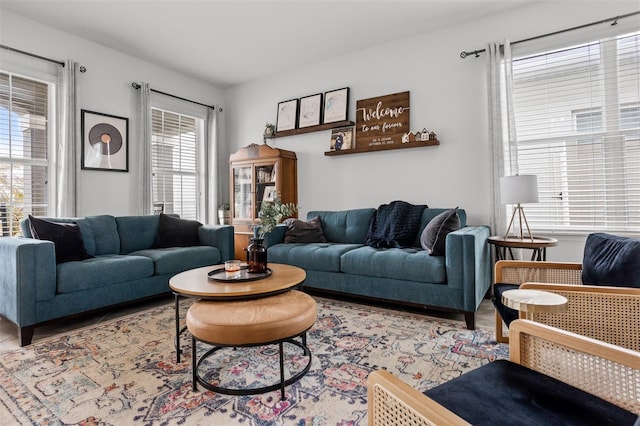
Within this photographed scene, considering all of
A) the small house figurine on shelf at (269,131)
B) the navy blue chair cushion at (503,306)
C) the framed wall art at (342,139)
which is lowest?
the navy blue chair cushion at (503,306)

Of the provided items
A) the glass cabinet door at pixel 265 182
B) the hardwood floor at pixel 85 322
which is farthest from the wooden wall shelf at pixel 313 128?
the hardwood floor at pixel 85 322

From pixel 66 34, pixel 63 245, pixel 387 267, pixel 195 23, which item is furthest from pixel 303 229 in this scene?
pixel 66 34

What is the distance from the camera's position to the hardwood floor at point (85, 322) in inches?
93.0

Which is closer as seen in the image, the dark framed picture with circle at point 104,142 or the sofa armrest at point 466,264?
the sofa armrest at point 466,264

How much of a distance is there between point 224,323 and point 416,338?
4.47ft

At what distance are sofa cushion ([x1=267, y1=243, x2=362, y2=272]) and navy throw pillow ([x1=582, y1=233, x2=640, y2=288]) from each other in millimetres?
1804

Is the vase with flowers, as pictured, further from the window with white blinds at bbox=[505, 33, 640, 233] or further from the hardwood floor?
the window with white blinds at bbox=[505, 33, 640, 233]

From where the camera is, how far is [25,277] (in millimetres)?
2248

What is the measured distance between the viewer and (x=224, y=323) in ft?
4.91

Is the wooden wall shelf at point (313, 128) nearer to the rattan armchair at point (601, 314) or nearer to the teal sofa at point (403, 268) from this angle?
the teal sofa at point (403, 268)

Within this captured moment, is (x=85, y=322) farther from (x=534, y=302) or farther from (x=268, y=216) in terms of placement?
(x=534, y=302)

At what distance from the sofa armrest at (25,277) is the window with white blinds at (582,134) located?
3.88m

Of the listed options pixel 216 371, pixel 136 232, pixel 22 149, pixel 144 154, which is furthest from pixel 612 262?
pixel 22 149

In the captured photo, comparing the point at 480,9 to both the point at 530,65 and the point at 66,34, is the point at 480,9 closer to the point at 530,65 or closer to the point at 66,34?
the point at 530,65
